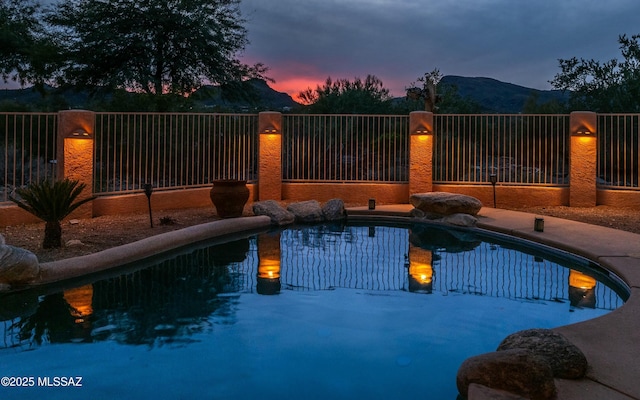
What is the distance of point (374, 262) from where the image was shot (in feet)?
24.4

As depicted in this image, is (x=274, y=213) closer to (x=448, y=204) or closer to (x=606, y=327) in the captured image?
(x=448, y=204)

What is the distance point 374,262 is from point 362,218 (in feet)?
13.6

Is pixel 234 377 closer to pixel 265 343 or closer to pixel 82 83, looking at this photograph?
pixel 265 343

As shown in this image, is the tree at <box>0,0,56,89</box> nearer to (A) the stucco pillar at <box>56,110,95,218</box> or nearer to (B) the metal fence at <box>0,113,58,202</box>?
(B) the metal fence at <box>0,113,58,202</box>

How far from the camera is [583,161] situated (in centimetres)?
1209

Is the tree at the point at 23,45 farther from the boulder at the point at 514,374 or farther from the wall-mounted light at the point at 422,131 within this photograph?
the boulder at the point at 514,374

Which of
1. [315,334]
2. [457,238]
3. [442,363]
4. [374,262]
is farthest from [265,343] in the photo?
[457,238]

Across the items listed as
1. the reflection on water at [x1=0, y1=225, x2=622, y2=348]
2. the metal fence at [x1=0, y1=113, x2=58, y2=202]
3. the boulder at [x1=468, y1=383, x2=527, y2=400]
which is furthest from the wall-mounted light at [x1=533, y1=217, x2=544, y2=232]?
the metal fence at [x1=0, y1=113, x2=58, y2=202]

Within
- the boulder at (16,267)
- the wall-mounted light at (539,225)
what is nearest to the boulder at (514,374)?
the boulder at (16,267)

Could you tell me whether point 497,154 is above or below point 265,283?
above

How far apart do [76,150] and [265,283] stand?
590cm

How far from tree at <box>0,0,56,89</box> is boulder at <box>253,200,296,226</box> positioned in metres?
13.6

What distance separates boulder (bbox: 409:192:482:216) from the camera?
1050 centimetres

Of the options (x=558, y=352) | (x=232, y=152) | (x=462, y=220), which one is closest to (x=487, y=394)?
(x=558, y=352)
